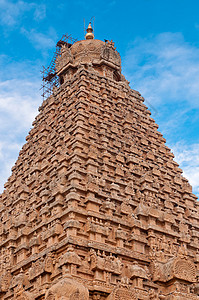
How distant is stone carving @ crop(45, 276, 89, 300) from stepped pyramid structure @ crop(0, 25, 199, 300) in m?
0.04

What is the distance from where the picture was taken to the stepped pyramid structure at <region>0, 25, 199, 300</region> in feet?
57.3

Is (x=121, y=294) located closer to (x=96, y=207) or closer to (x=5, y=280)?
(x=96, y=207)

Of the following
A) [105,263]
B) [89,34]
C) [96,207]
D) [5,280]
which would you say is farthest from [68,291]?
[89,34]

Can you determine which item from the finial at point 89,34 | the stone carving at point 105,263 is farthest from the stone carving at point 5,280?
the finial at point 89,34

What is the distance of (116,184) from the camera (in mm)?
21953

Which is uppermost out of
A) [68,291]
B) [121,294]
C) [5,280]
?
[5,280]

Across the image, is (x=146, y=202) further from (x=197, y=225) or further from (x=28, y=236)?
(x=28, y=236)

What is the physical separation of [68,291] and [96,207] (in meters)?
4.89

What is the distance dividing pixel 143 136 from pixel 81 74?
5.35 metres

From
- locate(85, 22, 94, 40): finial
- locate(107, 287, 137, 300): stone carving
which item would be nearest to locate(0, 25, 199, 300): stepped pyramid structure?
locate(107, 287, 137, 300): stone carving

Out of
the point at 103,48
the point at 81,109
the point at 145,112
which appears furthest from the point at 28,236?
the point at 103,48

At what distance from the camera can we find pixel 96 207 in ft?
63.5

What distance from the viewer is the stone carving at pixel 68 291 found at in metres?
15.0

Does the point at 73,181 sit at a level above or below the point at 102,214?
above
